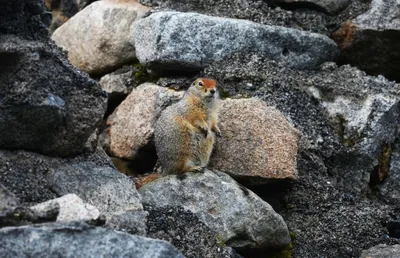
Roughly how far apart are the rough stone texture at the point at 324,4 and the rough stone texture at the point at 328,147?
60cm

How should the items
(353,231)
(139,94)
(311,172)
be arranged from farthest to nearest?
(139,94), (311,172), (353,231)

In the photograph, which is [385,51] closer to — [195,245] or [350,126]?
[350,126]

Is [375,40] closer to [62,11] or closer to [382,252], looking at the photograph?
[382,252]

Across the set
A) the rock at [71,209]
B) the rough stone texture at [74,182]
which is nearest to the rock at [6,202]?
the rock at [71,209]

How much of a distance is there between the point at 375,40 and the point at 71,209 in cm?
433

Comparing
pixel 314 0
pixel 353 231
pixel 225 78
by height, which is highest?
pixel 314 0

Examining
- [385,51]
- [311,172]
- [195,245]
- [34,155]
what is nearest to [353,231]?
[311,172]

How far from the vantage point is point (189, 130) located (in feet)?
24.2

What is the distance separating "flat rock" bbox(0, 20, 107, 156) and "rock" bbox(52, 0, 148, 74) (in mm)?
2491

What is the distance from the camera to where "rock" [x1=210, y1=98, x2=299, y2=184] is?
23.2ft

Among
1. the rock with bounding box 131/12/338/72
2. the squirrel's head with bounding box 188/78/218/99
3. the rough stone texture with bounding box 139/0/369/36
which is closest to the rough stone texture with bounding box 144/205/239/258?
the squirrel's head with bounding box 188/78/218/99

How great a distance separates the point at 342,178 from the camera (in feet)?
24.8

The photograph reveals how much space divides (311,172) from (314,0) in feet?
6.16

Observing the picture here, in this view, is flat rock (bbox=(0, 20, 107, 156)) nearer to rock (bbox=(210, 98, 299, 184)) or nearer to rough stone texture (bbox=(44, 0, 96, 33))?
rock (bbox=(210, 98, 299, 184))
